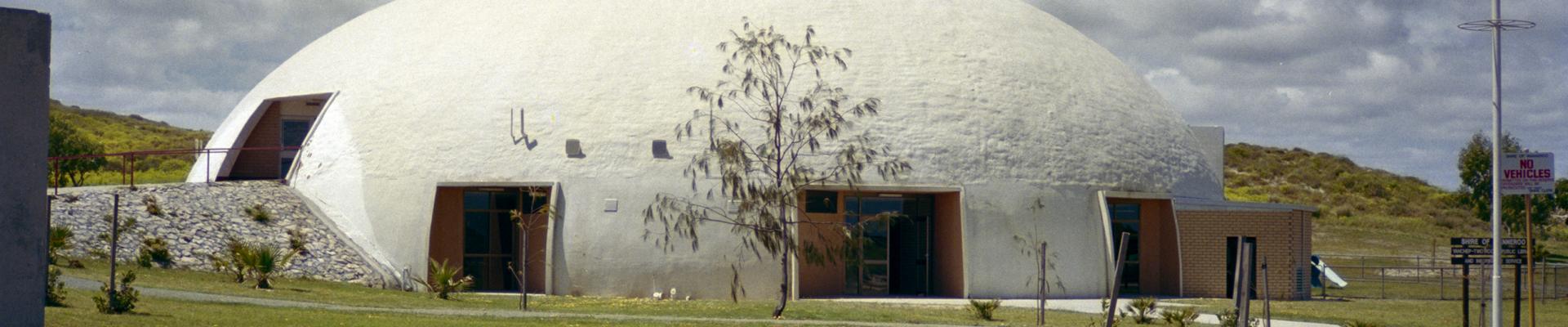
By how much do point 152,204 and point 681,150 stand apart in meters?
9.06

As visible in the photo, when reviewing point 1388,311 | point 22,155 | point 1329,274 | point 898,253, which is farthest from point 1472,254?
point 22,155

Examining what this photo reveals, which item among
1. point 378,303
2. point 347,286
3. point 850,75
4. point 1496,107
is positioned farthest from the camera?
point 850,75

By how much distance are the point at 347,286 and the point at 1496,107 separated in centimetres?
1770

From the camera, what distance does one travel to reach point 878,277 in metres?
27.2

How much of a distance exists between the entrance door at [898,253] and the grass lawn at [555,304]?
7.90 ft

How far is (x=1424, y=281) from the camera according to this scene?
120ft

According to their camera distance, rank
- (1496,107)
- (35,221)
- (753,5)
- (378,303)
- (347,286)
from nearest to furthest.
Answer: (35,221) → (1496,107) → (378,303) → (347,286) → (753,5)

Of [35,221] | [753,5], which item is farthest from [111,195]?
[35,221]

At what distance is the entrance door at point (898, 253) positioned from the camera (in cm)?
2702

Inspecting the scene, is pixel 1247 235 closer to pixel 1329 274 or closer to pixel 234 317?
pixel 1329 274

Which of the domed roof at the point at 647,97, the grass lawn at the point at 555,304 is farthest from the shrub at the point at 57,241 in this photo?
the domed roof at the point at 647,97

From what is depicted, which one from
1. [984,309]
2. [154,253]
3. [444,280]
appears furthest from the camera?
[444,280]

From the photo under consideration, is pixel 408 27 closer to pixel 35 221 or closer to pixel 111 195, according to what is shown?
pixel 111 195

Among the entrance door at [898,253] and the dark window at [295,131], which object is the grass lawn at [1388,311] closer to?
the entrance door at [898,253]
